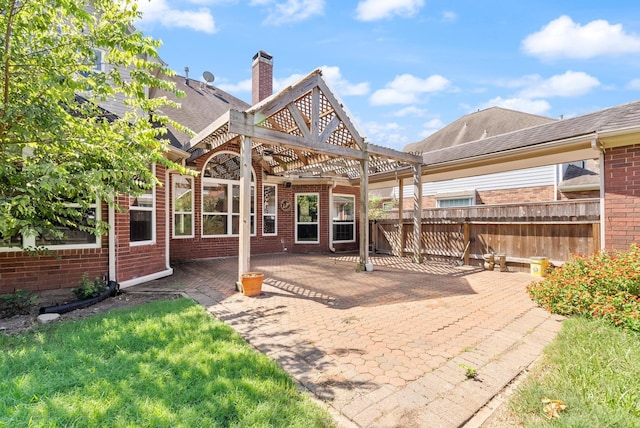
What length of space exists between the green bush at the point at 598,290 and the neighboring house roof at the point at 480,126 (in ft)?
53.7

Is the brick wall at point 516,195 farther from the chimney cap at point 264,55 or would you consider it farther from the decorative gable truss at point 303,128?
the chimney cap at point 264,55

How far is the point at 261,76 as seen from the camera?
526 inches

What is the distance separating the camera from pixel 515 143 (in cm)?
812

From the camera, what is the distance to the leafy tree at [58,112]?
3.70 m

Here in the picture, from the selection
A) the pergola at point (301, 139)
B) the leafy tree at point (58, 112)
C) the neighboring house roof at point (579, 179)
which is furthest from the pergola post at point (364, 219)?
the neighboring house roof at point (579, 179)

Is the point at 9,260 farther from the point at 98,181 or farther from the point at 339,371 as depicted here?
the point at 339,371

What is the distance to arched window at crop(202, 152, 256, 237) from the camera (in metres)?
10.4

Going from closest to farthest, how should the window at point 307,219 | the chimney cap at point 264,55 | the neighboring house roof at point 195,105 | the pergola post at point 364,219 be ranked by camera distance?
the pergola post at point 364,219, the neighboring house roof at point 195,105, the window at point 307,219, the chimney cap at point 264,55

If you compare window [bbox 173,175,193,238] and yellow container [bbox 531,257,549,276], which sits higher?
window [bbox 173,175,193,238]

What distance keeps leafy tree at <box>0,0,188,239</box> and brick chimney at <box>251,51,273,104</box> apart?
30.5ft

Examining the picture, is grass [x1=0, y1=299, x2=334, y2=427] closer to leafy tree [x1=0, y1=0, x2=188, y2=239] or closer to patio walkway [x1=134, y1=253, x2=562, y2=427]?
patio walkway [x1=134, y1=253, x2=562, y2=427]

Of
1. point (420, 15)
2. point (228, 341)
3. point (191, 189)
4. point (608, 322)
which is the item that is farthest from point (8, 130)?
point (420, 15)

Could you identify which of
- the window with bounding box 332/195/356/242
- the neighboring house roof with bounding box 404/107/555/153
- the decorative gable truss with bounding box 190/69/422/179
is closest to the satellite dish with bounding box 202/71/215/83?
the decorative gable truss with bounding box 190/69/422/179

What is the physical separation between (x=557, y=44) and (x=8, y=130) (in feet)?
49.2
